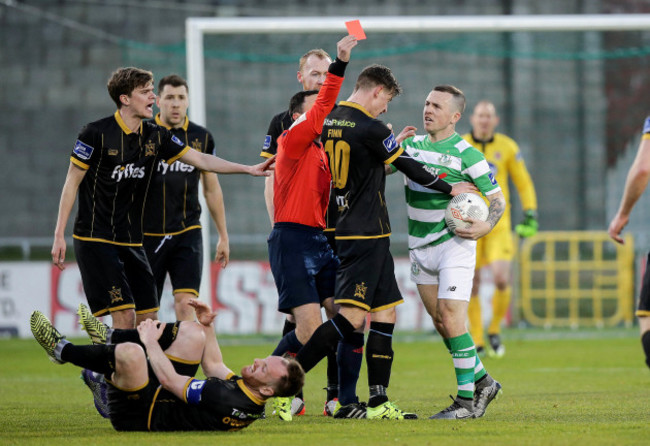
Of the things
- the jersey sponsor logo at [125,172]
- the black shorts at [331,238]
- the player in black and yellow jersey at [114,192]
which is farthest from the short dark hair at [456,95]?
the jersey sponsor logo at [125,172]

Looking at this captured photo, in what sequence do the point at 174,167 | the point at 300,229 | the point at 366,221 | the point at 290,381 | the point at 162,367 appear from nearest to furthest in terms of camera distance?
1. the point at 290,381
2. the point at 162,367
3. the point at 366,221
4. the point at 300,229
5. the point at 174,167

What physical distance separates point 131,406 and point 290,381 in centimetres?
96

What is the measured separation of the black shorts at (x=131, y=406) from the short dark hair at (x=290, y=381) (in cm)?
75

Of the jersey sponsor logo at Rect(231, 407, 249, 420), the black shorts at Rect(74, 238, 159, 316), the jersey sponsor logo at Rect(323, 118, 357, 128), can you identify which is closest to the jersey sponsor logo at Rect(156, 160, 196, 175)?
the black shorts at Rect(74, 238, 159, 316)

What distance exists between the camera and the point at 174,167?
28.5 feet

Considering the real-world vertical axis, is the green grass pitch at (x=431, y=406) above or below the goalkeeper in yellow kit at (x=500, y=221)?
below

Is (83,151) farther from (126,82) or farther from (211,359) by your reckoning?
(211,359)

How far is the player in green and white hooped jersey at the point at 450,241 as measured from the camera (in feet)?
22.0

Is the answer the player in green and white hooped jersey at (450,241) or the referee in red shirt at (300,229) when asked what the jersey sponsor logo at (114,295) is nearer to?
the referee in red shirt at (300,229)

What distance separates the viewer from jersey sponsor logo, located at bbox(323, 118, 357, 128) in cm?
653

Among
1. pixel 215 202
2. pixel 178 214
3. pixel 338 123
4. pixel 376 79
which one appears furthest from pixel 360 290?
pixel 178 214

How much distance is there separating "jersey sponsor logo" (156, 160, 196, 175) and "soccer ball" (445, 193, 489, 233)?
2771mm

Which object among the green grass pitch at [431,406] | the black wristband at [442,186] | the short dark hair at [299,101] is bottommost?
the green grass pitch at [431,406]

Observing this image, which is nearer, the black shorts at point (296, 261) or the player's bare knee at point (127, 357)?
the player's bare knee at point (127, 357)
